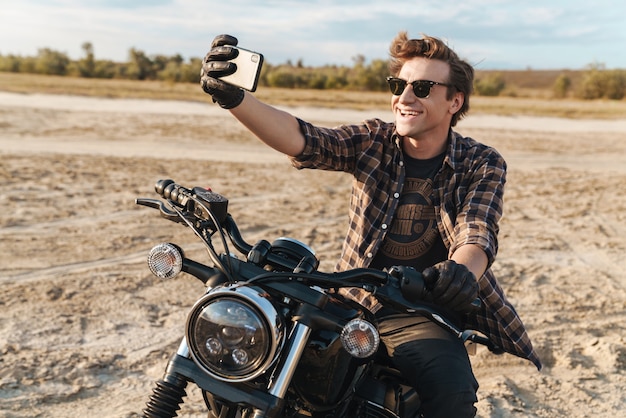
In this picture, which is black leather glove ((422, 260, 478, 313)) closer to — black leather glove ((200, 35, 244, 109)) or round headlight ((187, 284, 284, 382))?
round headlight ((187, 284, 284, 382))

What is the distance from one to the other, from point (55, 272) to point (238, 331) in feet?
14.6

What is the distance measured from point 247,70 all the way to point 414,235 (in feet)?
4.09

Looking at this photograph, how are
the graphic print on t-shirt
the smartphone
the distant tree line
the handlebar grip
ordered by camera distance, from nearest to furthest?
1. the smartphone
2. the handlebar grip
3. the graphic print on t-shirt
4. the distant tree line

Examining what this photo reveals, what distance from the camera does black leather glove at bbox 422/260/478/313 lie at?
1.84m

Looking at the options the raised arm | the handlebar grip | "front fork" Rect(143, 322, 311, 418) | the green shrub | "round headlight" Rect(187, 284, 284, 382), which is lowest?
"front fork" Rect(143, 322, 311, 418)

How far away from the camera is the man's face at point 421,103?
304 cm

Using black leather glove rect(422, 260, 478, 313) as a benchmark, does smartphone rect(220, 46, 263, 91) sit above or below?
above

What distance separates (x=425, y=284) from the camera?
1863mm

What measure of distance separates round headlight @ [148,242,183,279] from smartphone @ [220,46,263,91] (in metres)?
0.58

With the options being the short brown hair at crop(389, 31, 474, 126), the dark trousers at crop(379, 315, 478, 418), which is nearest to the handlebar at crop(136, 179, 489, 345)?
the dark trousers at crop(379, 315, 478, 418)

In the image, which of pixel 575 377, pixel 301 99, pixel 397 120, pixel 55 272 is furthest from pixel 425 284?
pixel 301 99

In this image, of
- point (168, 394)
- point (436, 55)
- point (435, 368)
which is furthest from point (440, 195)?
point (168, 394)

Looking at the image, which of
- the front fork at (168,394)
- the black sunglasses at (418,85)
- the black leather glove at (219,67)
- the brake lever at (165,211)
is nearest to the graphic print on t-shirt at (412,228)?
the black sunglasses at (418,85)

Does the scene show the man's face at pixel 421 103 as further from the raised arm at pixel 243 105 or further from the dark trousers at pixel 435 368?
Answer: the dark trousers at pixel 435 368
